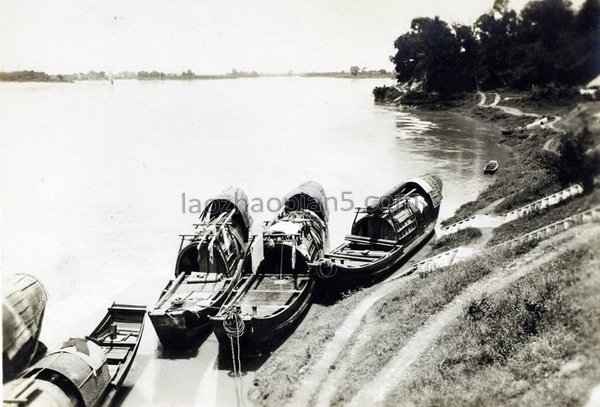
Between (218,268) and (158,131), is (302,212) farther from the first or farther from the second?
(158,131)

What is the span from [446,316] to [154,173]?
41.6 m


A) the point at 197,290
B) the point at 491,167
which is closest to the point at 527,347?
the point at 197,290

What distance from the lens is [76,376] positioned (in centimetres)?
1477

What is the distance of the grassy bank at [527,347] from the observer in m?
10.4

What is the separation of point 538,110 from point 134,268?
30.6 meters

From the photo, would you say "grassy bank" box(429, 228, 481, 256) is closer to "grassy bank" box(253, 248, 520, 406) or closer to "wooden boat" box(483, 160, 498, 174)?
"grassy bank" box(253, 248, 520, 406)

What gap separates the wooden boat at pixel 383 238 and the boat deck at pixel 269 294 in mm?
1313

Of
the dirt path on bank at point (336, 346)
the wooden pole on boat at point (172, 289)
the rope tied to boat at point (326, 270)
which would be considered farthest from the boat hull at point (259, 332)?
the wooden pole on boat at point (172, 289)

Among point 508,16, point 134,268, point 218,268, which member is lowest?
point 134,268

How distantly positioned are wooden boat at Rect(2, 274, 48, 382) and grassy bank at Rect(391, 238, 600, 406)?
43.5ft

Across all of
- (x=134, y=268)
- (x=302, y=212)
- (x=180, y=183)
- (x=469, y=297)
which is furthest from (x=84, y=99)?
(x=469, y=297)

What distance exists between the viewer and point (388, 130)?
223 ft

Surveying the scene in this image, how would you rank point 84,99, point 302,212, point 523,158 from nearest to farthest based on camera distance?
point 302,212, point 523,158, point 84,99

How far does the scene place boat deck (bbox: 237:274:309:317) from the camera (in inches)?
776
